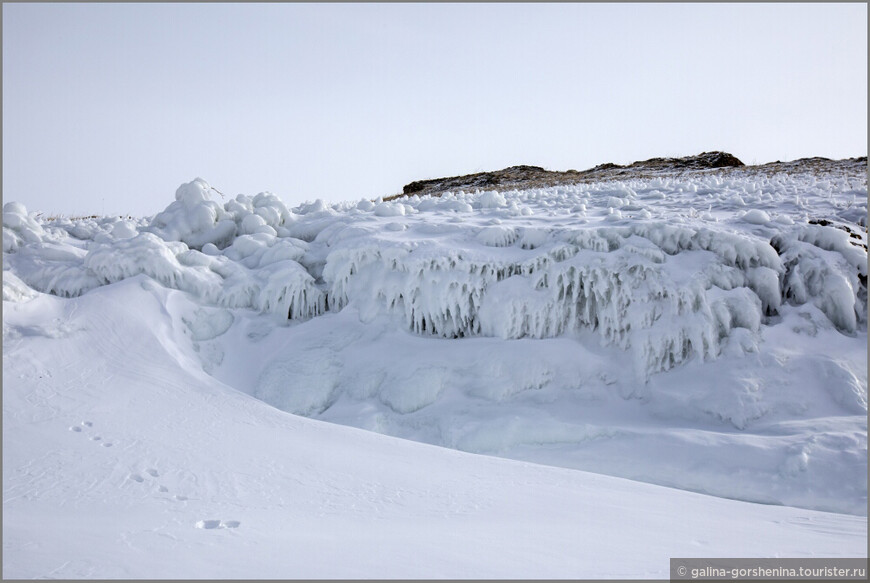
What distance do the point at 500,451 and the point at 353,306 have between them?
126 inches

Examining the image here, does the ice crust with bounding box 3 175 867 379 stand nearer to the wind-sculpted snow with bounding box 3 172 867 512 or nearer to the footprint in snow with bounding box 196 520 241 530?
the wind-sculpted snow with bounding box 3 172 867 512

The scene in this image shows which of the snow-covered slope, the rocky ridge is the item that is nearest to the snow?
the snow-covered slope

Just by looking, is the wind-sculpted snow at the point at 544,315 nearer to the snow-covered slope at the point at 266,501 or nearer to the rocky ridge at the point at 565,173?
the snow-covered slope at the point at 266,501

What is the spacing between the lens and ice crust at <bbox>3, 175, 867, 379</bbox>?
679cm

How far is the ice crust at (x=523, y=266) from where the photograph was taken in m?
6.79

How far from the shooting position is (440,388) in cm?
699

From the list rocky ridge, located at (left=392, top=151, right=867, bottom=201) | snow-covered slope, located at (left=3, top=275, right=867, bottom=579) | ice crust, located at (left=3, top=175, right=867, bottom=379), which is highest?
rocky ridge, located at (left=392, top=151, right=867, bottom=201)

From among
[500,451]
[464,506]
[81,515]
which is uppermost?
[81,515]

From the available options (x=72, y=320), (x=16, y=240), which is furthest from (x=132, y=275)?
(x=16, y=240)

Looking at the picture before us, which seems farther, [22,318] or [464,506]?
[22,318]

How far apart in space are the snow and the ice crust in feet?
0.12

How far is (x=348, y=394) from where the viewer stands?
7219 mm

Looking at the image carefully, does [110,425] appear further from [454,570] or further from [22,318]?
[454,570]

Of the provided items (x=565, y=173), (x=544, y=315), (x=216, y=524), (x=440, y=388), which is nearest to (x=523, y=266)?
(x=544, y=315)
